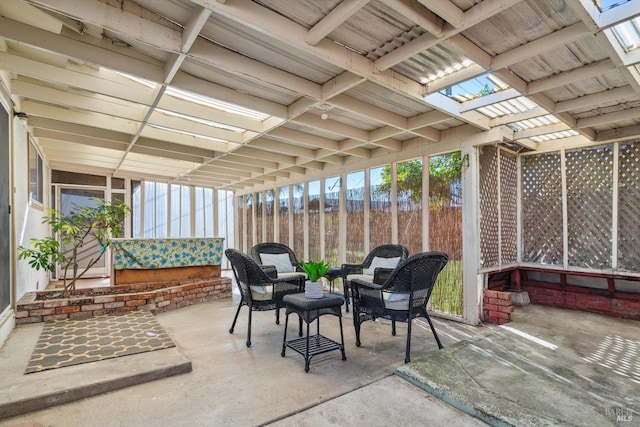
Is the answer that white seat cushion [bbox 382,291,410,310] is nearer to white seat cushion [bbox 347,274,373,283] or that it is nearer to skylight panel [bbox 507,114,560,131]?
white seat cushion [bbox 347,274,373,283]

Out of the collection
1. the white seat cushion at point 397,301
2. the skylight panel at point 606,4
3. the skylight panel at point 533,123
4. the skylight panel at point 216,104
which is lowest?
the white seat cushion at point 397,301

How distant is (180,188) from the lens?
944cm

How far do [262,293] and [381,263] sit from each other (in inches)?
74.5

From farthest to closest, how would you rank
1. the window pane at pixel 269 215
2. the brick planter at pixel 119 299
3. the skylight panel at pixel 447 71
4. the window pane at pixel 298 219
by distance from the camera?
the window pane at pixel 269 215
the window pane at pixel 298 219
the brick planter at pixel 119 299
the skylight panel at pixel 447 71

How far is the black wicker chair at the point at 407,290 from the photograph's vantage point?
3.00m

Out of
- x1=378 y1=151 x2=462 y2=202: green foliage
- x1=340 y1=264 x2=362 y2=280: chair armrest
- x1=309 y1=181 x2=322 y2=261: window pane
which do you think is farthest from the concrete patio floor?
x1=309 y1=181 x2=322 y2=261: window pane

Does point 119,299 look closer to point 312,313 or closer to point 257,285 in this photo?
point 257,285

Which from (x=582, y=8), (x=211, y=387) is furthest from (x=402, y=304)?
(x=582, y=8)

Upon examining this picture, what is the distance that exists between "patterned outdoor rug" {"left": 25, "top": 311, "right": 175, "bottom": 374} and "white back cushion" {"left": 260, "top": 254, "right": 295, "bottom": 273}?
1673mm

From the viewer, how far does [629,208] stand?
4.25 metres

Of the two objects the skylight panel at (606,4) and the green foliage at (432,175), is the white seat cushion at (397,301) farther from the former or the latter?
the skylight panel at (606,4)

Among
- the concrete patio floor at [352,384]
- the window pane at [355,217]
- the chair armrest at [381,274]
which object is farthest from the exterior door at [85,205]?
the chair armrest at [381,274]

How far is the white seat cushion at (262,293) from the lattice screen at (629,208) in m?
4.67

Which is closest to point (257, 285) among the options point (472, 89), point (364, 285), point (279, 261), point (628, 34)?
point (364, 285)
